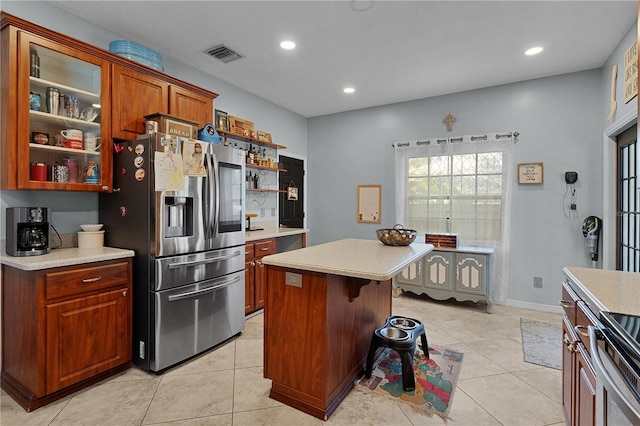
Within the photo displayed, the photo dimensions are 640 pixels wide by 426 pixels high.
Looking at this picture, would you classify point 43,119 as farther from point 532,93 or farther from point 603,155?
point 603,155

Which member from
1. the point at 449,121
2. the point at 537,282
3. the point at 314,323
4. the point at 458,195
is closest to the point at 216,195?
the point at 314,323

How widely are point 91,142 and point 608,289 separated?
339cm

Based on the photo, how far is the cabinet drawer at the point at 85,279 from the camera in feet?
6.52

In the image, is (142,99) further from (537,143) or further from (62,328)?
(537,143)

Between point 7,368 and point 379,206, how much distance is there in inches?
171

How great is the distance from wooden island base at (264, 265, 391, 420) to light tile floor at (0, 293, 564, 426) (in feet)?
0.32

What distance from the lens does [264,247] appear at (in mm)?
3674

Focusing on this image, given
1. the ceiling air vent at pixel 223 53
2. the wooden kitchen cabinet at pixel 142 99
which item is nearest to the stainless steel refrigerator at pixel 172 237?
the wooden kitchen cabinet at pixel 142 99

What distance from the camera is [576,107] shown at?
3641 millimetres

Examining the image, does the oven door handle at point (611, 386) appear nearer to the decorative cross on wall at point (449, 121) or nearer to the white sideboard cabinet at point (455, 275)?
the white sideboard cabinet at point (455, 275)

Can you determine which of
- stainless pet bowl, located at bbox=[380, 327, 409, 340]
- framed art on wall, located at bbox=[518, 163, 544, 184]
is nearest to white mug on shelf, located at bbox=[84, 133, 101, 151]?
stainless pet bowl, located at bbox=[380, 327, 409, 340]

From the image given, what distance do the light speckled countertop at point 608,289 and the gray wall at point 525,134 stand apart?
1.99m

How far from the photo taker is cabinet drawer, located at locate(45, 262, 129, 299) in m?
1.99

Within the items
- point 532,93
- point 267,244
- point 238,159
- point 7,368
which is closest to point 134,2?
point 238,159
